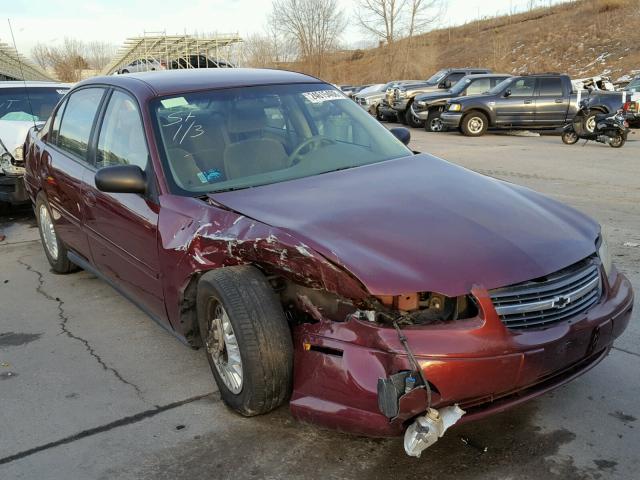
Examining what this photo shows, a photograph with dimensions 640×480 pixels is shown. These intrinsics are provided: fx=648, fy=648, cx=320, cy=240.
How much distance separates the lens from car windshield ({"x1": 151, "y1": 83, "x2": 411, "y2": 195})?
360 centimetres

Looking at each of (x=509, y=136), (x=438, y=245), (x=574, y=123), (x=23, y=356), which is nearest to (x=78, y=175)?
(x=23, y=356)

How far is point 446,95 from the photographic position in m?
20.0

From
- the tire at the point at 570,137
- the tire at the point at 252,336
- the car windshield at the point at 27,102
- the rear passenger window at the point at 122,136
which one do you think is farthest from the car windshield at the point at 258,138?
the tire at the point at 570,137

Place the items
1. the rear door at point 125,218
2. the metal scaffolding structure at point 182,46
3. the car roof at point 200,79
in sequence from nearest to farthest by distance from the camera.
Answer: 1. the rear door at point 125,218
2. the car roof at point 200,79
3. the metal scaffolding structure at point 182,46

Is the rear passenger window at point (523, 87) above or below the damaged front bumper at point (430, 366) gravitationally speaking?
below

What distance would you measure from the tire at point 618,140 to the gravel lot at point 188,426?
1051 centimetres

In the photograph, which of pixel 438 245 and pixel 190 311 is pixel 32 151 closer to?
pixel 190 311

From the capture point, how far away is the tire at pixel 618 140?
14.0 metres

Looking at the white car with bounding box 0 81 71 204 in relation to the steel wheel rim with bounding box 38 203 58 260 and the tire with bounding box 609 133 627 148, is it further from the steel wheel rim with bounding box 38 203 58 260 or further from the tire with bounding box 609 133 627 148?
the tire with bounding box 609 133 627 148

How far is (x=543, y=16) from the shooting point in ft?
188

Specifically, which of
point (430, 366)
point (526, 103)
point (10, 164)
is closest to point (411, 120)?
point (526, 103)

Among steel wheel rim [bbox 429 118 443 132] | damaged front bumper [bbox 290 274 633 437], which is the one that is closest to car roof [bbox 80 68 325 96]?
damaged front bumper [bbox 290 274 633 437]

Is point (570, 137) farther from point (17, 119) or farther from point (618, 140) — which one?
point (17, 119)

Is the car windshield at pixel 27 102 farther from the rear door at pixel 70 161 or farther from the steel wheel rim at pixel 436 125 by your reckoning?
the steel wheel rim at pixel 436 125
